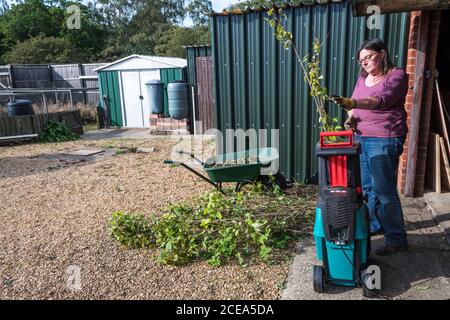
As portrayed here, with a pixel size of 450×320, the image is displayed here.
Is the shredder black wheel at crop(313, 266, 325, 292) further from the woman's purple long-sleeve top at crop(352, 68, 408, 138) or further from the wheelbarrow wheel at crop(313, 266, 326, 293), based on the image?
the woman's purple long-sleeve top at crop(352, 68, 408, 138)

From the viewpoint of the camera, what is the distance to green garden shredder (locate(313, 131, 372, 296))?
230cm

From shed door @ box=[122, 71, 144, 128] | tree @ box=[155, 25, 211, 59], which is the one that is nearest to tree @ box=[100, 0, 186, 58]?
tree @ box=[155, 25, 211, 59]

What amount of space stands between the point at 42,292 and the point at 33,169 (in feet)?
15.4

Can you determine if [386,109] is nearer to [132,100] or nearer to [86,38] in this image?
[132,100]

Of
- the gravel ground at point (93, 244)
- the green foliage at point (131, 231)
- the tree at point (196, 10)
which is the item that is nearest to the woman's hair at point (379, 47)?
the gravel ground at point (93, 244)

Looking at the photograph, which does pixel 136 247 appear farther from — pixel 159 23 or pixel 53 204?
pixel 159 23

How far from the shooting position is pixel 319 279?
250 centimetres

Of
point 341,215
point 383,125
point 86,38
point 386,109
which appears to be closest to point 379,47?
point 386,109

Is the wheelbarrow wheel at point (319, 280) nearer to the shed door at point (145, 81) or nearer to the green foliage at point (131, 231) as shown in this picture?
the green foliage at point (131, 231)

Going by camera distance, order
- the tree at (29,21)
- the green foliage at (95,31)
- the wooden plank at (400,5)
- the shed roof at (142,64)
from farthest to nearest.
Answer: the tree at (29,21), the green foliage at (95,31), the shed roof at (142,64), the wooden plank at (400,5)

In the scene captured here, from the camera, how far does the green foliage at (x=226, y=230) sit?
3.16 meters

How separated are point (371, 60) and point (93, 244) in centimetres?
303

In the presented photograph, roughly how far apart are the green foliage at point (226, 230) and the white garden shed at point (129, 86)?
8.33m

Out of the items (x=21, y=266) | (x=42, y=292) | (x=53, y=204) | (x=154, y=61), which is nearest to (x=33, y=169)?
(x=53, y=204)
